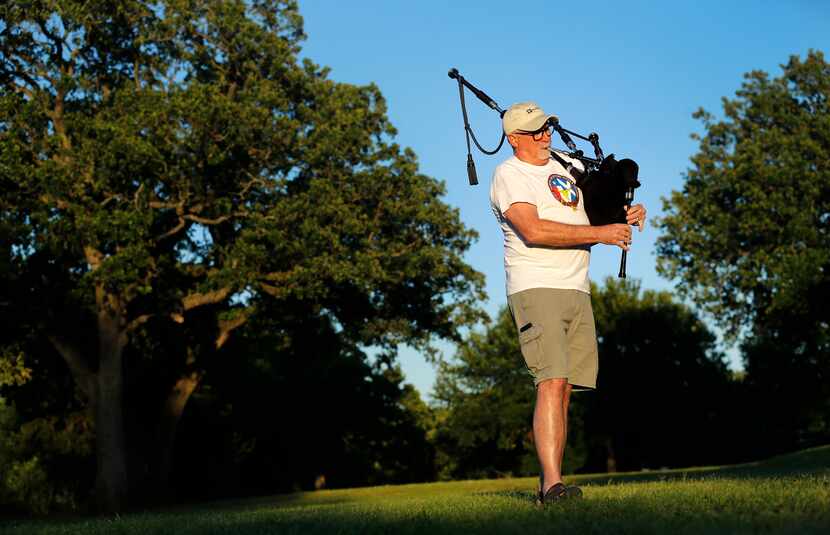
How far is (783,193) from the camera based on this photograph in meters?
33.1

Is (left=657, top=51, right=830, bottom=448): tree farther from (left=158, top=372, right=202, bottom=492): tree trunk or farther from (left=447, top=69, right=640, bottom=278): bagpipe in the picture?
(left=447, top=69, right=640, bottom=278): bagpipe

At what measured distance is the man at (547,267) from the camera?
6.75m

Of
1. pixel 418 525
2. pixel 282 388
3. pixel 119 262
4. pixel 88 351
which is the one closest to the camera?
pixel 418 525

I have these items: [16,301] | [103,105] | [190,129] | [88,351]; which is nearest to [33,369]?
[88,351]

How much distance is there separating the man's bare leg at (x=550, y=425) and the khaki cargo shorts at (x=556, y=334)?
0.27 feet

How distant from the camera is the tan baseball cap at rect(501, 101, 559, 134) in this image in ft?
23.3

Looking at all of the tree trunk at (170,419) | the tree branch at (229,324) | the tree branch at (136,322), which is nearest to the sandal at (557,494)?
the tree branch at (136,322)

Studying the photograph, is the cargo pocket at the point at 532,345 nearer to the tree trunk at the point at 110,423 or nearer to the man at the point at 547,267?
the man at the point at 547,267

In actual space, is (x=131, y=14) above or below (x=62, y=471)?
above

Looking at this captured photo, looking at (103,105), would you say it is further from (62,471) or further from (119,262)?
(62,471)

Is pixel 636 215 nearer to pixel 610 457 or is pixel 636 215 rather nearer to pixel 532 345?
pixel 532 345

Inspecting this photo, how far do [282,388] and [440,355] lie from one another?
24.3 meters

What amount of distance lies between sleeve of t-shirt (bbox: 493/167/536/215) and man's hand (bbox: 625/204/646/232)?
2.49ft

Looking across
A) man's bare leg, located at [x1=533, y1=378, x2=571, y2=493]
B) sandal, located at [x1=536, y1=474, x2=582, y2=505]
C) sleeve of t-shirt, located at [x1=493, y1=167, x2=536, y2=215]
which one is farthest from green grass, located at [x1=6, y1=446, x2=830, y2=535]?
sleeve of t-shirt, located at [x1=493, y1=167, x2=536, y2=215]
